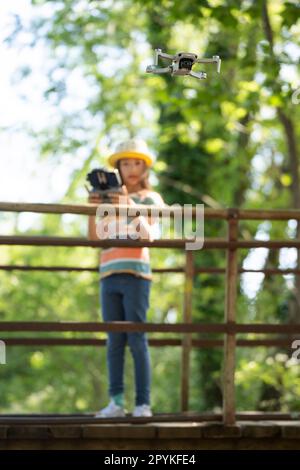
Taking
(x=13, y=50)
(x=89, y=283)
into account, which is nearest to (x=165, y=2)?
(x=13, y=50)

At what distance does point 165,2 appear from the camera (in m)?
10.5

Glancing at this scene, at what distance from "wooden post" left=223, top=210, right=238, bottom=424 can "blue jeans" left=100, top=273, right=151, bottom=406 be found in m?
0.52

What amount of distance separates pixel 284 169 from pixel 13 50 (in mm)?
5801

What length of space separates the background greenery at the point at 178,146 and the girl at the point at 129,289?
352cm

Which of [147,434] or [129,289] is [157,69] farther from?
[147,434]

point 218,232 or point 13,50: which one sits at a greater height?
point 13,50

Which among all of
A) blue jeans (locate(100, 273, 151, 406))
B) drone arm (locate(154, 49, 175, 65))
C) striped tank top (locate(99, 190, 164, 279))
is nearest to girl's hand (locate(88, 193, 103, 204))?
striped tank top (locate(99, 190, 164, 279))

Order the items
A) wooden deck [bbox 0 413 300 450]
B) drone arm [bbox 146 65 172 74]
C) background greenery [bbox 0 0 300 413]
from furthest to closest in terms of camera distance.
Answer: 1. background greenery [bbox 0 0 300 413]
2. wooden deck [bbox 0 413 300 450]
3. drone arm [bbox 146 65 172 74]

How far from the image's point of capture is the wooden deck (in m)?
5.48

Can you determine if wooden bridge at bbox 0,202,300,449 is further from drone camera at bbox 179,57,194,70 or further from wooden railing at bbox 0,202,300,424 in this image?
drone camera at bbox 179,57,194,70

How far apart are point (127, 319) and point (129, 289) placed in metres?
0.19

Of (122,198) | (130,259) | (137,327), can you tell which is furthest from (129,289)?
(122,198)

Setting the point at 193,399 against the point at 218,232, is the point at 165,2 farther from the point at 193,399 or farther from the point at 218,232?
the point at 193,399

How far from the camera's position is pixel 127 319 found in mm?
6051
